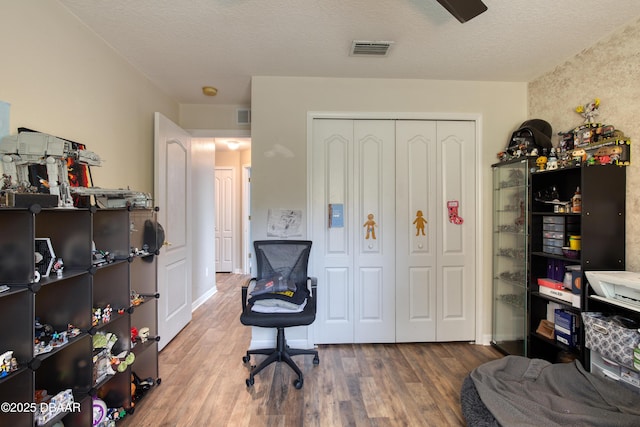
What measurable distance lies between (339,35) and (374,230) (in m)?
1.67

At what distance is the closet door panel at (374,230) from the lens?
9.18 ft

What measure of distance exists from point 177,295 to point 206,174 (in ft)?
5.90

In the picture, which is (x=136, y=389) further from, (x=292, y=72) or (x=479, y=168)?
(x=479, y=168)

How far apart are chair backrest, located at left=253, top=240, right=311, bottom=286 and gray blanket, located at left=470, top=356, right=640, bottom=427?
147 centimetres

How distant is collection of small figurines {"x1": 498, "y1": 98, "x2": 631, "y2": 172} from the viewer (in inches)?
76.2

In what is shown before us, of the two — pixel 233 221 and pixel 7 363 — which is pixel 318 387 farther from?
pixel 233 221

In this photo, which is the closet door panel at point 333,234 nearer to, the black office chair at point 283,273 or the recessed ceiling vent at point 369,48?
the black office chair at point 283,273

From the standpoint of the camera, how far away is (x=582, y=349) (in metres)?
1.92

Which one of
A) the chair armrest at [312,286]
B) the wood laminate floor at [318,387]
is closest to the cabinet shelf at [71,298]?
the wood laminate floor at [318,387]

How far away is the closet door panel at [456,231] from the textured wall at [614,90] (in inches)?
29.1

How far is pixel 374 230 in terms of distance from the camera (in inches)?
110

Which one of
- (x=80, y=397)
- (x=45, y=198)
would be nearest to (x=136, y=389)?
(x=80, y=397)

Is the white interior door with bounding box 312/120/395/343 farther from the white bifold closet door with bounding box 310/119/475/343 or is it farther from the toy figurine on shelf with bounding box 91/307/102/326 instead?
the toy figurine on shelf with bounding box 91/307/102/326

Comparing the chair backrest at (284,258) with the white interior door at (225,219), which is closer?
the chair backrest at (284,258)
